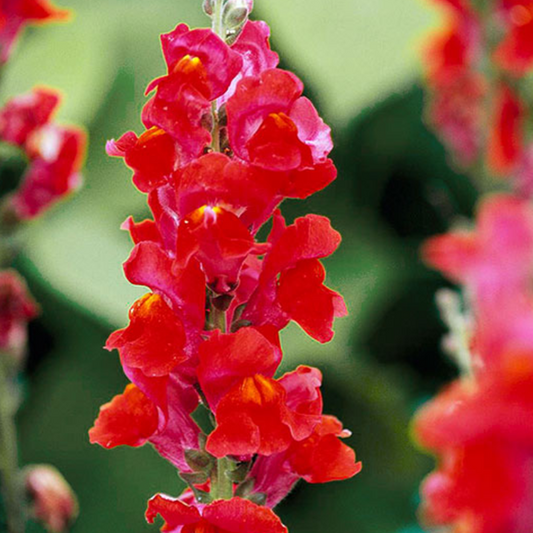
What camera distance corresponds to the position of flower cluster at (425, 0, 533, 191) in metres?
0.79

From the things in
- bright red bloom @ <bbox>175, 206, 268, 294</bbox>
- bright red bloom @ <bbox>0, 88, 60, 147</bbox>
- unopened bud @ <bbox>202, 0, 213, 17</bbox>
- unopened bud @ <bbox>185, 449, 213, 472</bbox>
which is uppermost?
bright red bloom @ <bbox>0, 88, 60, 147</bbox>

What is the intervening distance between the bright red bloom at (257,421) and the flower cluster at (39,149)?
0.37 metres

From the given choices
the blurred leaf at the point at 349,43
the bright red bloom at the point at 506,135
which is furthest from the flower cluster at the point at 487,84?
the blurred leaf at the point at 349,43

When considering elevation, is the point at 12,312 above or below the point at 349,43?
below

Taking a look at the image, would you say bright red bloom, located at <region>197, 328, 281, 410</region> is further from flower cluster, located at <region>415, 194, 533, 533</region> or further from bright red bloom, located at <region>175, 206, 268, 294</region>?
flower cluster, located at <region>415, 194, 533, 533</region>

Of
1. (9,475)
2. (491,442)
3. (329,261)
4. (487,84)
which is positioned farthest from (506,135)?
(491,442)

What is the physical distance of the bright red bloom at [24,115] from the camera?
61 cm

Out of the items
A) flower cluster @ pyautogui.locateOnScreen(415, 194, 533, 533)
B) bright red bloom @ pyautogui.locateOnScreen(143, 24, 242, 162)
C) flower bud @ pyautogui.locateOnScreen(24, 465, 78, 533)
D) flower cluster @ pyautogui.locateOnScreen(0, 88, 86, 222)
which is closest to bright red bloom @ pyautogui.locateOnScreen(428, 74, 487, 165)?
flower cluster @ pyautogui.locateOnScreen(0, 88, 86, 222)

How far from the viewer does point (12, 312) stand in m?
0.62

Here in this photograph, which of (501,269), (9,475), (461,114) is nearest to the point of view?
(501,269)

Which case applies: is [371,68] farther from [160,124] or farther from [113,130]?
[160,124]

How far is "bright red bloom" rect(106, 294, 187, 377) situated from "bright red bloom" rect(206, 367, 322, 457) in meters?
0.02

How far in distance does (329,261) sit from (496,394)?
3.26 ft

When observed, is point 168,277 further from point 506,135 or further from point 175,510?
point 506,135
